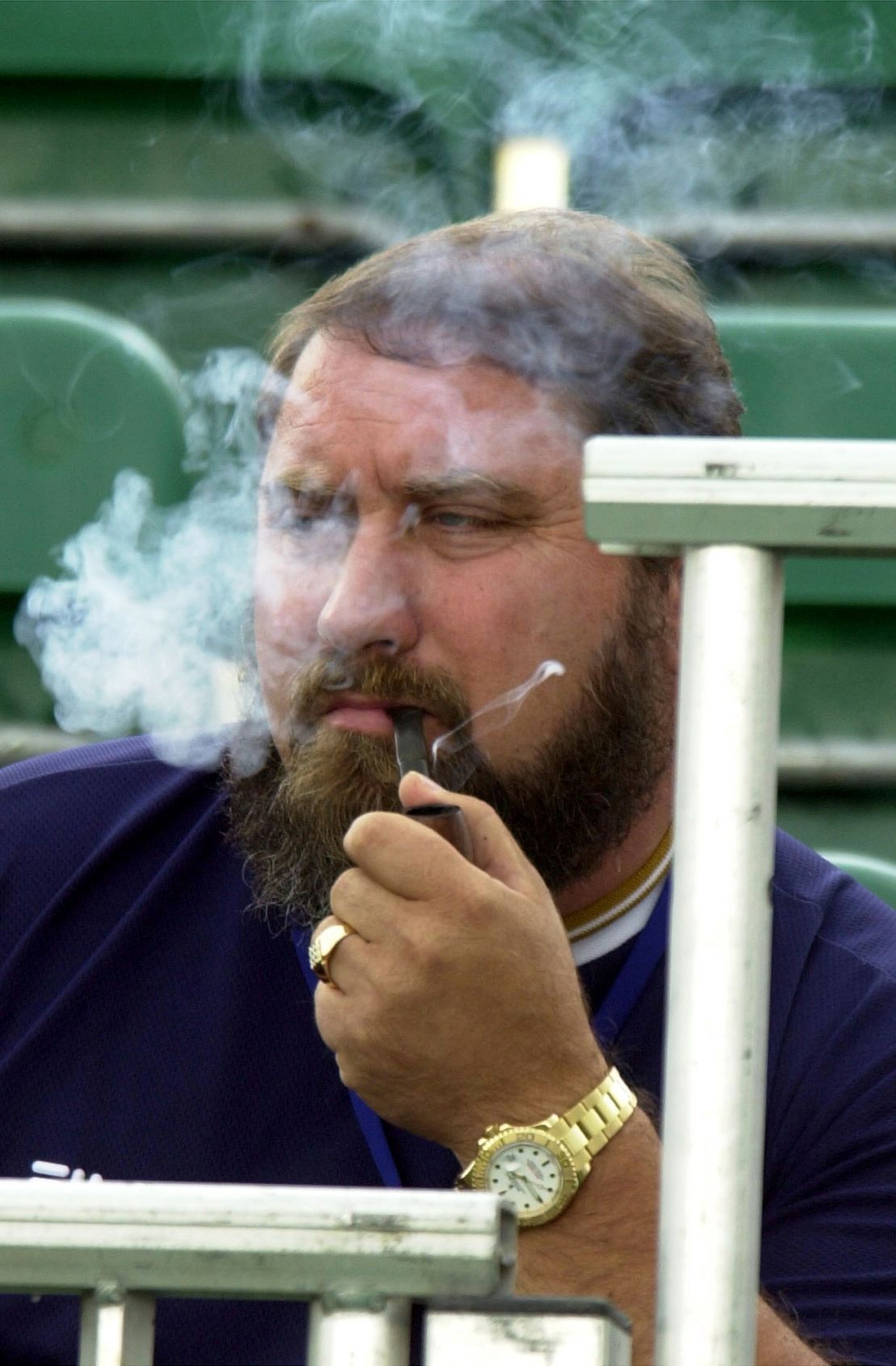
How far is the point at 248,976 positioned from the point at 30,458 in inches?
39.0

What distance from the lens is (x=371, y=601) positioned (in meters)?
1.66

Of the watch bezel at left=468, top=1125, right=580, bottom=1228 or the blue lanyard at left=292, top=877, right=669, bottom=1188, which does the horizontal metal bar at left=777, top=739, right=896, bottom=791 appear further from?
the watch bezel at left=468, top=1125, right=580, bottom=1228

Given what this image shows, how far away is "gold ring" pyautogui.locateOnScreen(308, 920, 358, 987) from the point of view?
1.30 metres

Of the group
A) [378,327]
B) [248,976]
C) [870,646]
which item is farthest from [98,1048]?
[870,646]

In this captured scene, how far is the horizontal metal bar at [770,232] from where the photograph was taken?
246 cm

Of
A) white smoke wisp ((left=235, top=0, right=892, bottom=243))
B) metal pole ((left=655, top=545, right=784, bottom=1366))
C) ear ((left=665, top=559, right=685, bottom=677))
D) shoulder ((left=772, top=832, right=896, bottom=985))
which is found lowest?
metal pole ((left=655, top=545, right=784, bottom=1366))

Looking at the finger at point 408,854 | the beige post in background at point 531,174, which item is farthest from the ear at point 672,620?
the finger at point 408,854

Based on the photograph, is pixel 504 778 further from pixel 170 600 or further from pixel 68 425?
pixel 68 425

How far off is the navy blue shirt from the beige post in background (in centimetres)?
96

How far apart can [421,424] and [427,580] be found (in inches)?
6.0

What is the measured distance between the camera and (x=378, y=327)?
1848 mm

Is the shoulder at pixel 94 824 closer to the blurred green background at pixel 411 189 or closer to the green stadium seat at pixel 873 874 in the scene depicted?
the blurred green background at pixel 411 189

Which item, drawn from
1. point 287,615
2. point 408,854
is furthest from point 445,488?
point 408,854

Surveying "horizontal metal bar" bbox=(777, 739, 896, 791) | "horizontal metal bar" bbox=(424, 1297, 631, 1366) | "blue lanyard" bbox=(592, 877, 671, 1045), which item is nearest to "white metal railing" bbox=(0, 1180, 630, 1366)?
"horizontal metal bar" bbox=(424, 1297, 631, 1366)
